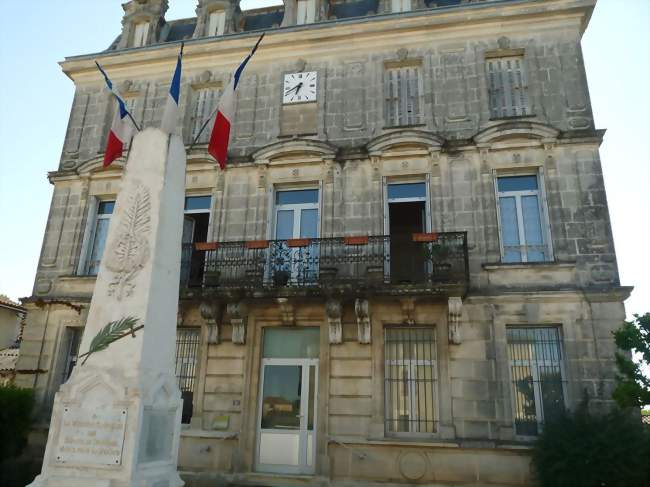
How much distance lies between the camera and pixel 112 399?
5055 mm

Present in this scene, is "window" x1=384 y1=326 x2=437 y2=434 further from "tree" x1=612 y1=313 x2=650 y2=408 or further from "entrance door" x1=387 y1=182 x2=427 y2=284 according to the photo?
"tree" x1=612 y1=313 x2=650 y2=408

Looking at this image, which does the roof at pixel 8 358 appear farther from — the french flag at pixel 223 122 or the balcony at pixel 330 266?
the french flag at pixel 223 122

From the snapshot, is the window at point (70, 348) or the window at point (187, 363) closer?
the window at point (187, 363)

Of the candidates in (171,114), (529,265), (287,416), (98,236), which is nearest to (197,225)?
(98,236)

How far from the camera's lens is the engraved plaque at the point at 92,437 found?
490 cm

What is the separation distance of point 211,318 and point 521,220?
272 inches

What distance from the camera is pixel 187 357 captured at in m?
11.0

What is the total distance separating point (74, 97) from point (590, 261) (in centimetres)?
1385

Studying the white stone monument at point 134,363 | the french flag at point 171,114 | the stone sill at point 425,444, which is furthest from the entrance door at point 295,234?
the white stone monument at point 134,363

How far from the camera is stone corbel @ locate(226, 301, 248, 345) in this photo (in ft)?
33.9

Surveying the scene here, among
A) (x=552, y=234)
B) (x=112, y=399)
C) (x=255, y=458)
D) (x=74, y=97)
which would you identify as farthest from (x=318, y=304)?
(x=74, y=97)

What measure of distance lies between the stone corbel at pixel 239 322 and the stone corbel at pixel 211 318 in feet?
0.99

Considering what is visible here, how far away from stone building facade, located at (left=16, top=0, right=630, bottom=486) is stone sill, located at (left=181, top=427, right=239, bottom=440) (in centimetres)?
4

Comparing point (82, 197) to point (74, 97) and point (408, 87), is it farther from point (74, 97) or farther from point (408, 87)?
point (408, 87)
